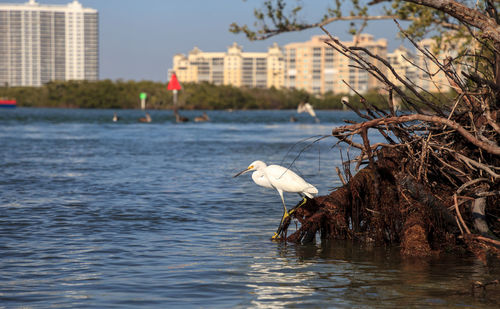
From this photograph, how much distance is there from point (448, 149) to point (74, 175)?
14.1 meters

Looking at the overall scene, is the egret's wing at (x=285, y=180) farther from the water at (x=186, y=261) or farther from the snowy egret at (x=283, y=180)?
the water at (x=186, y=261)

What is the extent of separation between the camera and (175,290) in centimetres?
757

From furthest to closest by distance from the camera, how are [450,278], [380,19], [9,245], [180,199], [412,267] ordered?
[380,19], [180,199], [9,245], [412,267], [450,278]

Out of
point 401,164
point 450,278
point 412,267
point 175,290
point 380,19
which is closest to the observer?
point 175,290

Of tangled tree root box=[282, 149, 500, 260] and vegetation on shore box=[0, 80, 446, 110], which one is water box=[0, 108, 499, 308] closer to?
tangled tree root box=[282, 149, 500, 260]

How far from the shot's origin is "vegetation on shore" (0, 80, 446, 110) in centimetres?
17100

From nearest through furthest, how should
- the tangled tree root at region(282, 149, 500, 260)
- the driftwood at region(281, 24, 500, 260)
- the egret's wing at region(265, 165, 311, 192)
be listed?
the driftwood at region(281, 24, 500, 260) → the tangled tree root at region(282, 149, 500, 260) → the egret's wing at region(265, 165, 311, 192)

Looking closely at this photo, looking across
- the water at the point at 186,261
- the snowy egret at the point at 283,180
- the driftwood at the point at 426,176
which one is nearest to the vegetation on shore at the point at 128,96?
the water at the point at 186,261

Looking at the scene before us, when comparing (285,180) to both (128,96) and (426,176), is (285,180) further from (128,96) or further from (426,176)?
(128,96)

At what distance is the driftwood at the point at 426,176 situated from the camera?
28.2 feet

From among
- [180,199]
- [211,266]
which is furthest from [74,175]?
[211,266]

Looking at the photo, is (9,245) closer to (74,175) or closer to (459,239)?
(459,239)

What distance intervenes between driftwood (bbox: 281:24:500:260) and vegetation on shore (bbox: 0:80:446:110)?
157m

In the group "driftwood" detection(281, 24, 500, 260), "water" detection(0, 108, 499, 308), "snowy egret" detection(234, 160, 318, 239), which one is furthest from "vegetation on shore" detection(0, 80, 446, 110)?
"driftwood" detection(281, 24, 500, 260)
